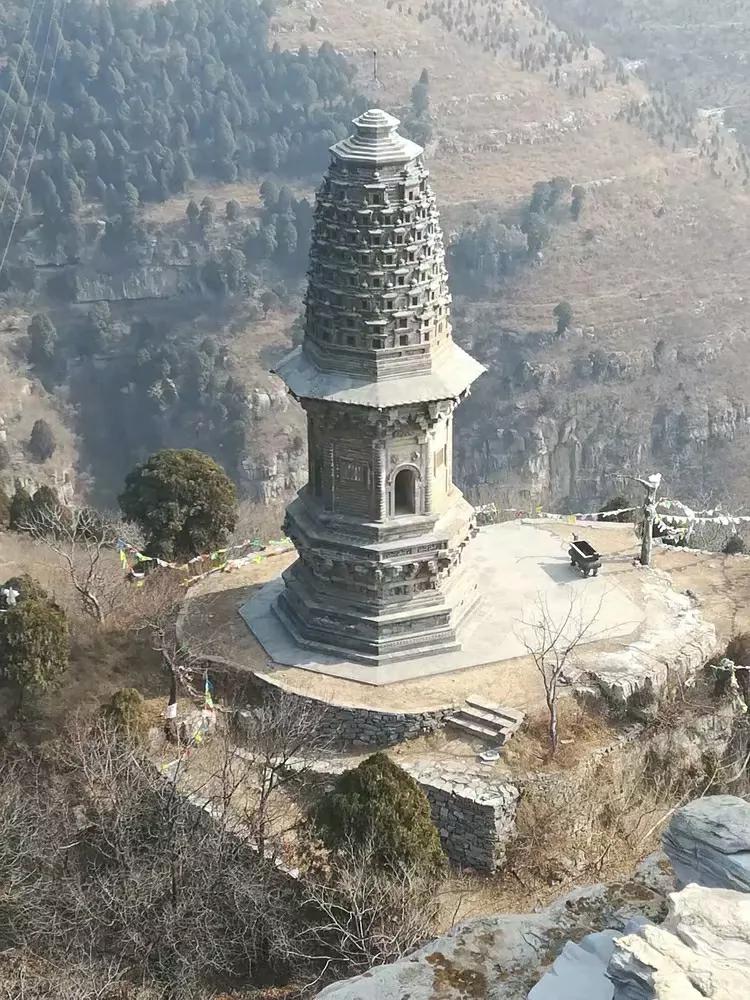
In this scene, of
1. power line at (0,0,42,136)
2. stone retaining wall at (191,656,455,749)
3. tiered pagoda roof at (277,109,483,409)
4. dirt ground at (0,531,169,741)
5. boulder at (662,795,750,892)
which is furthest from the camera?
power line at (0,0,42,136)

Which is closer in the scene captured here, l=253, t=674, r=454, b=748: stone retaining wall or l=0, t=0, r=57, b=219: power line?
l=253, t=674, r=454, b=748: stone retaining wall

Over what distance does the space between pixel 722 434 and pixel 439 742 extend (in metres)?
70.2

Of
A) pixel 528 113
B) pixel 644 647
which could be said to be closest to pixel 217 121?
pixel 528 113

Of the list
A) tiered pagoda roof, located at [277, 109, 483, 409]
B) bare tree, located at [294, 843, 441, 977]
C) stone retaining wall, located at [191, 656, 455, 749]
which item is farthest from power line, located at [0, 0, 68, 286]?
bare tree, located at [294, 843, 441, 977]

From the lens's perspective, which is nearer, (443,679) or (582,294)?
(443,679)

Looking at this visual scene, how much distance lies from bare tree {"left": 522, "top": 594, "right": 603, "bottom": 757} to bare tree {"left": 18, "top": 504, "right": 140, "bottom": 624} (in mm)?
12213

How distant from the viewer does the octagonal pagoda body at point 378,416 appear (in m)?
29.3

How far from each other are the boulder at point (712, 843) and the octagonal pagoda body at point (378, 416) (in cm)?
1747

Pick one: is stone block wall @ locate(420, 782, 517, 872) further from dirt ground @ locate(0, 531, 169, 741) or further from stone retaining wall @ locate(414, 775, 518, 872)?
dirt ground @ locate(0, 531, 169, 741)

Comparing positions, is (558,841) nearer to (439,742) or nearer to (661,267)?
(439,742)

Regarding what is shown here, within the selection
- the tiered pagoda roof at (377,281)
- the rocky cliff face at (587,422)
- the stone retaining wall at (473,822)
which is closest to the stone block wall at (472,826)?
the stone retaining wall at (473,822)

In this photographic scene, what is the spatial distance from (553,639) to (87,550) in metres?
16.8

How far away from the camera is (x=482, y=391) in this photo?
10125 centimetres

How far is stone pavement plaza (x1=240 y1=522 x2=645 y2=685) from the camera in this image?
3203 cm
